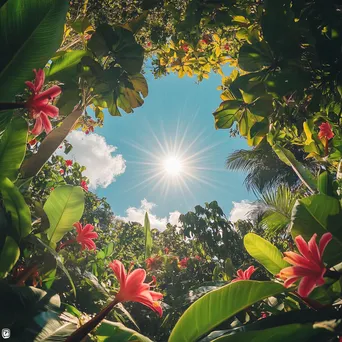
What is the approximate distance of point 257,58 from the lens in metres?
1.65

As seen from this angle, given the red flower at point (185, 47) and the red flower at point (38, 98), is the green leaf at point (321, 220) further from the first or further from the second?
the red flower at point (185, 47)

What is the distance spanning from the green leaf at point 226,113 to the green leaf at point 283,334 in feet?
4.88

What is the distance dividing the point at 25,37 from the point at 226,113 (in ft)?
4.44

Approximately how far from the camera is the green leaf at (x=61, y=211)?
61.4 inches

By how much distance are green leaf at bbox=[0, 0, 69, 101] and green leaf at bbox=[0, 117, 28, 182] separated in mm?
189

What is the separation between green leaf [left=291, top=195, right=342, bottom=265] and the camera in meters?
1.15

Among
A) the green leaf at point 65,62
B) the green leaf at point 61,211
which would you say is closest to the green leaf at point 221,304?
the green leaf at point 61,211

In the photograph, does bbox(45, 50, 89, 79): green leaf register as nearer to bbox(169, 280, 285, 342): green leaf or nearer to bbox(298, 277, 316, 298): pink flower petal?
→ bbox(169, 280, 285, 342): green leaf

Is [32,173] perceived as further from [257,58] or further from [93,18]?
[93,18]

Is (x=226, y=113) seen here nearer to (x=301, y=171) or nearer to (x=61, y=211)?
(x=301, y=171)

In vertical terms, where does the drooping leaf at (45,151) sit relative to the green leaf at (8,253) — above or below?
above

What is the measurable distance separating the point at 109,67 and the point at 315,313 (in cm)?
188

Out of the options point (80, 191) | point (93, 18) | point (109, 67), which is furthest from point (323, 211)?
point (93, 18)

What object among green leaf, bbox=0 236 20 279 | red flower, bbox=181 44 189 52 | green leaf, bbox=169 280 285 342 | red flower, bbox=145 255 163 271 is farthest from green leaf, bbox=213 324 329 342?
red flower, bbox=145 255 163 271
